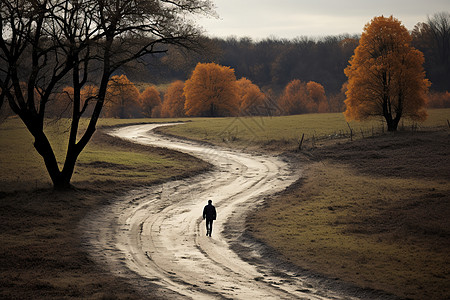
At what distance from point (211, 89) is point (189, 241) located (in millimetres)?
71800

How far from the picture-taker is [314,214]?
72.2 ft

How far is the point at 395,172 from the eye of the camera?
104 feet

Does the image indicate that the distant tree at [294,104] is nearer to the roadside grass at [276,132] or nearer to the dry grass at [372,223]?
the roadside grass at [276,132]

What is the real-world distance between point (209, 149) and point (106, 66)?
83.4ft

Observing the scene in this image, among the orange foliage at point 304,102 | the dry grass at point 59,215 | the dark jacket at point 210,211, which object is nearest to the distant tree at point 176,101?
the orange foliage at point 304,102

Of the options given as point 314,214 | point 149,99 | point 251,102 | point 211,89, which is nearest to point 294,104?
point 251,102

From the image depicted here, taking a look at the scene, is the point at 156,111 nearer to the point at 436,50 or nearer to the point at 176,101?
the point at 176,101

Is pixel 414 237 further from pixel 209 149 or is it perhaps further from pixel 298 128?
pixel 298 128

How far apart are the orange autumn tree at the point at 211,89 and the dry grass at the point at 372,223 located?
5383 cm

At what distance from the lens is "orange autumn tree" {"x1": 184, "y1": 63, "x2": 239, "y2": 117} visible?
8571 cm

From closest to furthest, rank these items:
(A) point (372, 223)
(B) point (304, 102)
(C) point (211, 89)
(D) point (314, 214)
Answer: (A) point (372, 223)
(D) point (314, 214)
(C) point (211, 89)
(B) point (304, 102)

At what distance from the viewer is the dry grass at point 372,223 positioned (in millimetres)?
14078

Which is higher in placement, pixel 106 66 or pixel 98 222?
pixel 106 66

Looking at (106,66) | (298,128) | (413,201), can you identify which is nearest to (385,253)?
(413,201)
